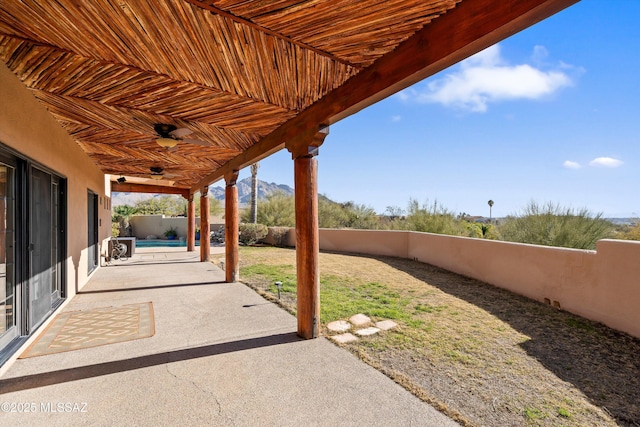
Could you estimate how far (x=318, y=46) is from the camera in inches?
88.0

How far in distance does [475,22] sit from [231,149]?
4.41 meters

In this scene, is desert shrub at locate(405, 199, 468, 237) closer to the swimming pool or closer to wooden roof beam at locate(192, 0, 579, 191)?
wooden roof beam at locate(192, 0, 579, 191)

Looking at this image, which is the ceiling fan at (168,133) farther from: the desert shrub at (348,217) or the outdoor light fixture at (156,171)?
the desert shrub at (348,217)

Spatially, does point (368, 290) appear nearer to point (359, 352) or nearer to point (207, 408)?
point (359, 352)

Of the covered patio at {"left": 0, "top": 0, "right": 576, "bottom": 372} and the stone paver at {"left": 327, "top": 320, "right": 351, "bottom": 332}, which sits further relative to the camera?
the stone paver at {"left": 327, "top": 320, "right": 351, "bottom": 332}

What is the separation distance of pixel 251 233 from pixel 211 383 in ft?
38.0

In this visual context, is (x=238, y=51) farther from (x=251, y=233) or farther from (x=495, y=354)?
(x=251, y=233)

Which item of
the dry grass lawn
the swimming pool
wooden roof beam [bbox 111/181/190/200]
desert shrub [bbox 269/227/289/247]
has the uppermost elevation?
wooden roof beam [bbox 111/181/190/200]

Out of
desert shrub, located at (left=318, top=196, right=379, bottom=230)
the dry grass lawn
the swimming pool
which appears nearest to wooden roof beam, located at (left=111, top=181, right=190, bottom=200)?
the swimming pool

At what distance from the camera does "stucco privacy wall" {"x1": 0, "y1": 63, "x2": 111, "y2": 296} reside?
2691mm

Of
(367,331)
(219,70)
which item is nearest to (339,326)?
(367,331)

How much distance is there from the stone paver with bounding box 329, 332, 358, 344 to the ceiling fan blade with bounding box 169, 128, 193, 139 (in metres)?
3.03

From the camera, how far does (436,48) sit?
76.4 inches

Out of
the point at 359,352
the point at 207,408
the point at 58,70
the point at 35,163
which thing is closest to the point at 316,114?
the point at 58,70
